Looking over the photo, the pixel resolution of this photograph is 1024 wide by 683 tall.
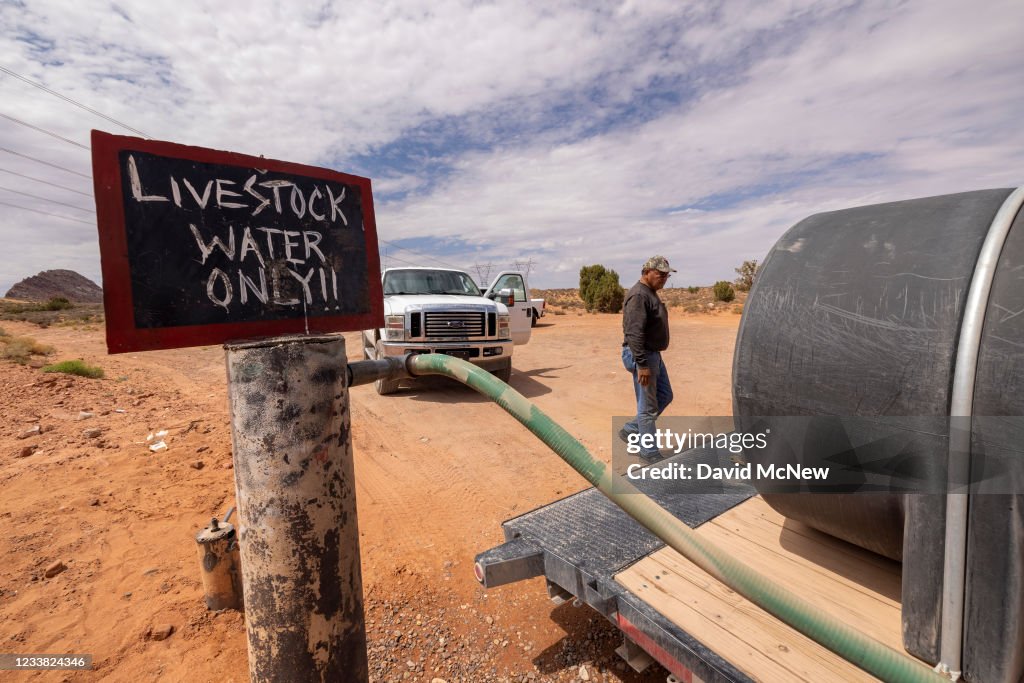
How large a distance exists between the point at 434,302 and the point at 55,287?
16086 cm

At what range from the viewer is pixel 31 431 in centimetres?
584

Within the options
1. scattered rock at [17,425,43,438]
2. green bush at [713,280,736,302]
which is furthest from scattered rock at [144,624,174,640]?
green bush at [713,280,736,302]

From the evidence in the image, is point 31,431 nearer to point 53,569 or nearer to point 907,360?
point 53,569

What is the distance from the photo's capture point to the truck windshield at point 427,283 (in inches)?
346

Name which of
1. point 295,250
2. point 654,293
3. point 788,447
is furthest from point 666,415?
point 295,250

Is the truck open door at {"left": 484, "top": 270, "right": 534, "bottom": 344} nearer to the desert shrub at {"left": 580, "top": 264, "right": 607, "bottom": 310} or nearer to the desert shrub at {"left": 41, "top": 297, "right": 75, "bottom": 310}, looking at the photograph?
the desert shrub at {"left": 580, "top": 264, "right": 607, "bottom": 310}

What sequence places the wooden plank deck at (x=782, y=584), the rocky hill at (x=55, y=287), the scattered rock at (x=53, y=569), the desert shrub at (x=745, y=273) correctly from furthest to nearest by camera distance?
the rocky hill at (x=55, y=287) → the desert shrub at (x=745, y=273) → the scattered rock at (x=53, y=569) → the wooden plank deck at (x=782, y=584)

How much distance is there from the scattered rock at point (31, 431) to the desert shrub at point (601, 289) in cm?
2419

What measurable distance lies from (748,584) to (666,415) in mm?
6161

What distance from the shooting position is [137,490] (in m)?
4.40

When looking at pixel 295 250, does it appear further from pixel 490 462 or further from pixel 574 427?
pixel 574 427

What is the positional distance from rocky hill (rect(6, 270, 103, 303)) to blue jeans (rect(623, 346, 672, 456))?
141m

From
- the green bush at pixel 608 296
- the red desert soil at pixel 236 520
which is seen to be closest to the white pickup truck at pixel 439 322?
the red desert soil at pixel 236 520

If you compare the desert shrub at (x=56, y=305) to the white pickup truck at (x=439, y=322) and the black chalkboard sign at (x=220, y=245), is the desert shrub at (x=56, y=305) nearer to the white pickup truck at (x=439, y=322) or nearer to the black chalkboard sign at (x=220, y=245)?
the white pickup truck at (x=439, y=322)
